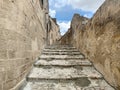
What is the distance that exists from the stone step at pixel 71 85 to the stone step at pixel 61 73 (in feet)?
0.39

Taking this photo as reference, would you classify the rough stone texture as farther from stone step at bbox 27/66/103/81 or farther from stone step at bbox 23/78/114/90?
stone step at bbox 27/66/103/81

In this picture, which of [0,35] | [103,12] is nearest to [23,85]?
[0,35]

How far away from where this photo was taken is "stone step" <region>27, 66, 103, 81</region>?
8.52 ft

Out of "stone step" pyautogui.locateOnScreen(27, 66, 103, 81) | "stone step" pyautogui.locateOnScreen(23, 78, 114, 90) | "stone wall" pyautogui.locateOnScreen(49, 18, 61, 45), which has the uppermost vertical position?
"stone wall" pyautogui.locateOnScreen(49, 18, 61, 45)

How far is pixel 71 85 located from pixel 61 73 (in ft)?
1.58

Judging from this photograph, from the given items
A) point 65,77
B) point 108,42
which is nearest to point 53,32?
point 65,77

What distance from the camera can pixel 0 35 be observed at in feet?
5.14

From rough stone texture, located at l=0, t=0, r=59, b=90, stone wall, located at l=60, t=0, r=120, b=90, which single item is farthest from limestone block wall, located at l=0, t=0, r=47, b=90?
stone wall, located at l=60, t=0, r=120, b=90

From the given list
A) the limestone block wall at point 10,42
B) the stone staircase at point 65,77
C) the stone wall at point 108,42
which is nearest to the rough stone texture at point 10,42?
the limestone block wall at point 10,42

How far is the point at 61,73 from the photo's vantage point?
2826 millimetres

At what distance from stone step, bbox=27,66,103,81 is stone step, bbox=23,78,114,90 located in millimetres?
119

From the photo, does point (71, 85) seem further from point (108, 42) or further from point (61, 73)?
point (108, 42)

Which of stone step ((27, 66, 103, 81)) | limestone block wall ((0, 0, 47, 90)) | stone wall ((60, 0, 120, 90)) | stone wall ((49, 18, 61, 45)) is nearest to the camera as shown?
limestone block wall ((0, 0, 47, 90))

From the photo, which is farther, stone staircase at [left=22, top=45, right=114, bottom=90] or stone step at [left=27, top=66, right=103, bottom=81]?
stone step at [left=27, top=66, right=103, bottom=81]
